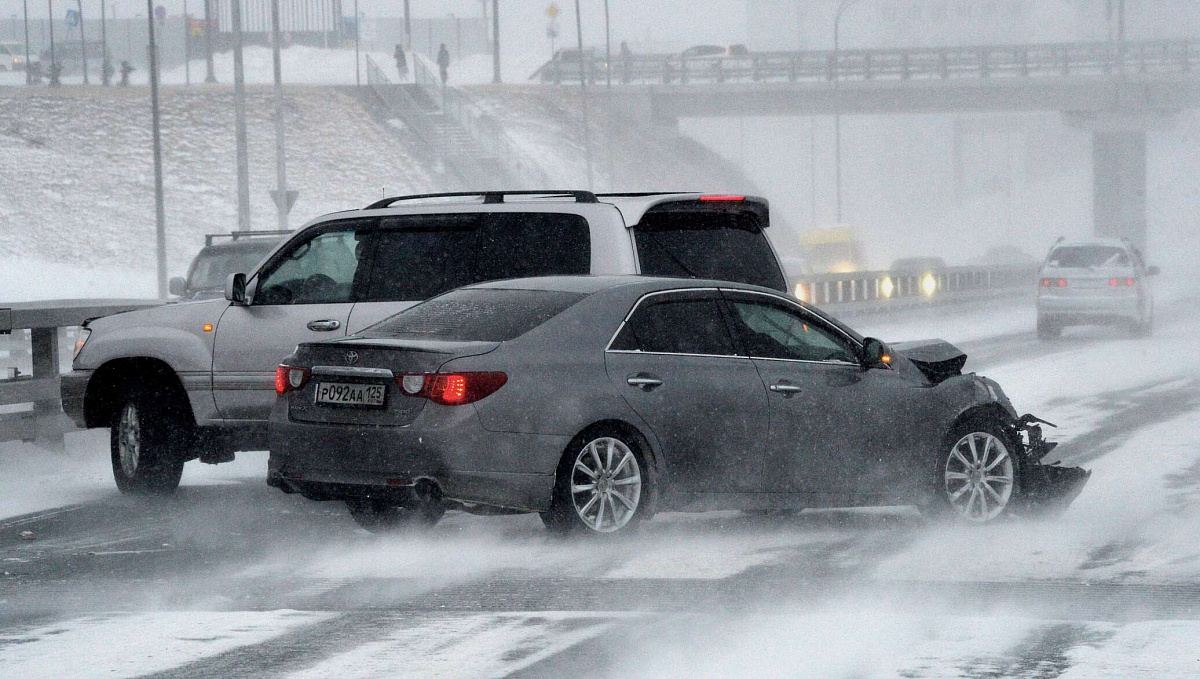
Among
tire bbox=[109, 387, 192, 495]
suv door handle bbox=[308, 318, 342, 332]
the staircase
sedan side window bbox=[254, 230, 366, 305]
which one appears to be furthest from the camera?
the staircase

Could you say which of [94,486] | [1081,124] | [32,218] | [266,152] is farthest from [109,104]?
[94,486]

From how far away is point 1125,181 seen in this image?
74.2m

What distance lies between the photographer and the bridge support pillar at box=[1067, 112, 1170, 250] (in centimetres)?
7256

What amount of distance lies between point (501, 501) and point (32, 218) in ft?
199

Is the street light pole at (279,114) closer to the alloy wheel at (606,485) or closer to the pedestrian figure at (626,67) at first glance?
the alloy wheel at (606,485)

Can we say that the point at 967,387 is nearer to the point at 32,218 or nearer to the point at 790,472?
the point at 790,472

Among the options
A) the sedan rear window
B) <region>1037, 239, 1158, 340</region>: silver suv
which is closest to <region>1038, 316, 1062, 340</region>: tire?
<region>1037, 239, 1158, 340</region>: silver suv

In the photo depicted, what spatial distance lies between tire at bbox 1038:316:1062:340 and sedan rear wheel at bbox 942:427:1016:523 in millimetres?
19771

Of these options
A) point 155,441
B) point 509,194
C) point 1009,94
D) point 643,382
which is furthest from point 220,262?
point 1009,94

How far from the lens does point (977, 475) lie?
10250 millimetres

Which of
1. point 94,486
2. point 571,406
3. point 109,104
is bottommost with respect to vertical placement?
point 94,486

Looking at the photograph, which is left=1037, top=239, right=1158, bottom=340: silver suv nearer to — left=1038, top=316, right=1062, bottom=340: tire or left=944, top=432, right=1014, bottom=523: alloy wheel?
left=1038, top=316, right=1062, bottom=340: tire

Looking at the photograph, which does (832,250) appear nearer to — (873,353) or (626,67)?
(626,67)

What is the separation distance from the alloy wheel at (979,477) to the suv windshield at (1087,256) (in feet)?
65.9
